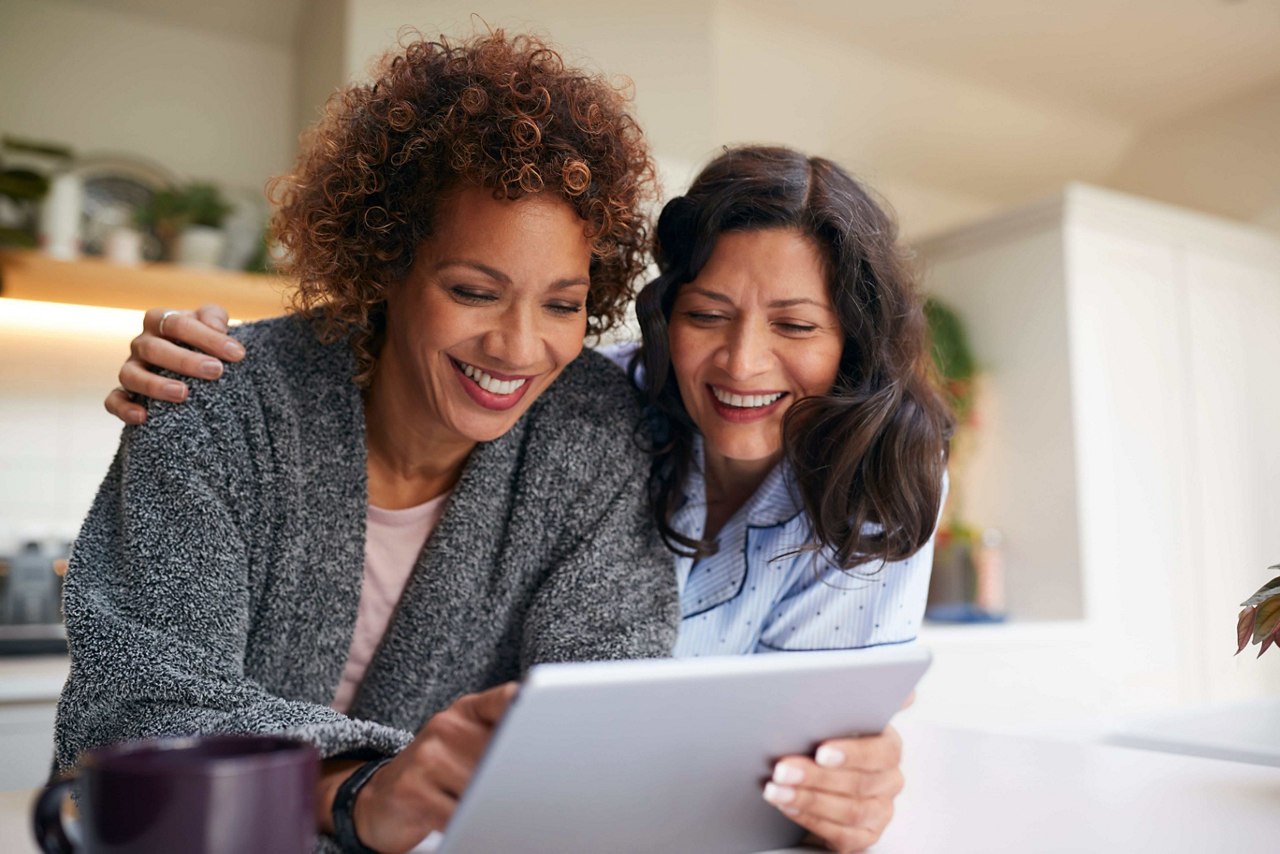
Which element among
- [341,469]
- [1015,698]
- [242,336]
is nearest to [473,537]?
[341,469]

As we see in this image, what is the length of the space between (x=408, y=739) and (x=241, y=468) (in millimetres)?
368

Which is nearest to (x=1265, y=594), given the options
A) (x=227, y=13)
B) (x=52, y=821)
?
(x=52, y=821)

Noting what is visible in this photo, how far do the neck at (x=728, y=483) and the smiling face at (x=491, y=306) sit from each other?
0.31m

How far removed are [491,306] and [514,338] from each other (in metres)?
0.04

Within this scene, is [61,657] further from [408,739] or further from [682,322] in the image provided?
[408,739]

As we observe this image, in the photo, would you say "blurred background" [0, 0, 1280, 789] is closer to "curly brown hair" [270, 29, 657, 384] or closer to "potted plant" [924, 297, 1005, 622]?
"potted plant" [924, 297, 1005, 622]

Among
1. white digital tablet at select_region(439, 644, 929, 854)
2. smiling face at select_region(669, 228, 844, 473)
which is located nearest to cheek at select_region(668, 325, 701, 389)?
smiling face at select_region(669, 228, 844, 473)

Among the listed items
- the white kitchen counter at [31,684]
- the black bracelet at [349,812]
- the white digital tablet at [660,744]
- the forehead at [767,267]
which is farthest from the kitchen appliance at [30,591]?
the white digital tablet at [660,744]

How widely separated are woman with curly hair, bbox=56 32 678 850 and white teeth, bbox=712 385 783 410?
0.33 ft

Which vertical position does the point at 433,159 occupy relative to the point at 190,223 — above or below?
below

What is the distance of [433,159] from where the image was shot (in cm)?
105

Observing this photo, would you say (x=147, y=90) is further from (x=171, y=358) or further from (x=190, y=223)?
(x=171, y=358)

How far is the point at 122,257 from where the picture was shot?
8.65 feet

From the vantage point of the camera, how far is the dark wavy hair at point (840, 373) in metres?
1.18
